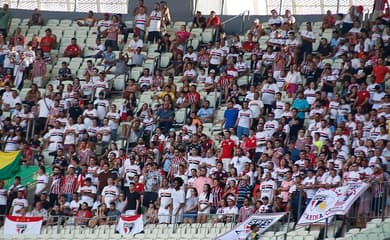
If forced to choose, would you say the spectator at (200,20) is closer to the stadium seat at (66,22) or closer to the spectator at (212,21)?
the spectator at (212,21)

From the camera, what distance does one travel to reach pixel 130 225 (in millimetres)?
33062

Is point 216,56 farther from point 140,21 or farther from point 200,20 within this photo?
point 140,21

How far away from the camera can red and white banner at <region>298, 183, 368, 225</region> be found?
97.8ft

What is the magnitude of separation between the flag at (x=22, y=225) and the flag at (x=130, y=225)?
1.94 meters

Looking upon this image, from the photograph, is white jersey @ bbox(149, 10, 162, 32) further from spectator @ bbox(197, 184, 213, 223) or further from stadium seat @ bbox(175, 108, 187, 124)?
spectator @ bbox(197, 184, 213, 223)

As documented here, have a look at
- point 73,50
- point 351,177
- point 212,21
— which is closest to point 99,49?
point 73,50

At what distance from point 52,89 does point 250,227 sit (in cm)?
1022

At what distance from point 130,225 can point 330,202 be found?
479cm

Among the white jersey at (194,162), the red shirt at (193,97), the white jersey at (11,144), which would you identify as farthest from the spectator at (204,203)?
the white jersey at (11,144)

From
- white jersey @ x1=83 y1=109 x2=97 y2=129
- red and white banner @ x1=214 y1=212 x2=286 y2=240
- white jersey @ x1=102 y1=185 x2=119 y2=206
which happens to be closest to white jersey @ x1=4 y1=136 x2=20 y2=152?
white jersey @ x1=83 y1=109 x2=97 y2=129

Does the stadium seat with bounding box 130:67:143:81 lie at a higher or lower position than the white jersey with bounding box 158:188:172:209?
higher

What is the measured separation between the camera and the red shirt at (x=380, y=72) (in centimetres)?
3574

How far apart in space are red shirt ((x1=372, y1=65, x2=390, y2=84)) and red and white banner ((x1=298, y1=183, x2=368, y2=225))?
5.65 metres

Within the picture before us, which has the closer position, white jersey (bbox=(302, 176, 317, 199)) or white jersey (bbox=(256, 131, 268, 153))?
white jersey (bbox=(302, 176, 317, 199))
